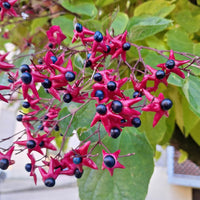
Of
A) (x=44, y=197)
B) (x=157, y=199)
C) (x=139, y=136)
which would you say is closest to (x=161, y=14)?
(x=139, y=136)

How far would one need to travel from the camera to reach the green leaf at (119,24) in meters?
0.44

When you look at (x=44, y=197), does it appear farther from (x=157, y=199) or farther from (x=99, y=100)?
(x=99, y=100)

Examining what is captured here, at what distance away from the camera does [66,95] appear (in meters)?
0.29

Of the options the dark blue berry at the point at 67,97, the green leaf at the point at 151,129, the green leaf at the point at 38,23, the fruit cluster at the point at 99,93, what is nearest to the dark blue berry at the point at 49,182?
the fruit cluster at the point at 99,93

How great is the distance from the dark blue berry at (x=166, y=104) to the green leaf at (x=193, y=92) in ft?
0.29

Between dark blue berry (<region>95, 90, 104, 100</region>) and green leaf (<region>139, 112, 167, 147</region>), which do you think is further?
green leaf (<region>139, 112, 167, 147</region>)

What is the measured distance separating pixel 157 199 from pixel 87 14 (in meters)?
2.06

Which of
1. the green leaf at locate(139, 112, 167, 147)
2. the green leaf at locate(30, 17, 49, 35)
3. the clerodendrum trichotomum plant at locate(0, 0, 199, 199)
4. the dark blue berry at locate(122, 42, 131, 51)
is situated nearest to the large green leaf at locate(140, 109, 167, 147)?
the green leaf at locate(139, 112, 167, 147)

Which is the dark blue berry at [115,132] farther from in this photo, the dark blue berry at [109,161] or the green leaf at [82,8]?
the green leaf at [82,8]

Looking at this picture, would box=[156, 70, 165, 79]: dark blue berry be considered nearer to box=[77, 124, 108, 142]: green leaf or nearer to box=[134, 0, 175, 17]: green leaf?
box=[77, 124, 108, 142]: green leaf

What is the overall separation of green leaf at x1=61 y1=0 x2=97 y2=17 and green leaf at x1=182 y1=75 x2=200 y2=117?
24 centimetres

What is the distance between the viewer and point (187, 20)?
53 cm

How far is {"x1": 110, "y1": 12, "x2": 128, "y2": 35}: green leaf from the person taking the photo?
0.44 meters

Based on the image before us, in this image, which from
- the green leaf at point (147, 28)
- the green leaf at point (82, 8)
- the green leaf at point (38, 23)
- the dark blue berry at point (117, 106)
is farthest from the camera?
the green leaf at point (38, 23)
